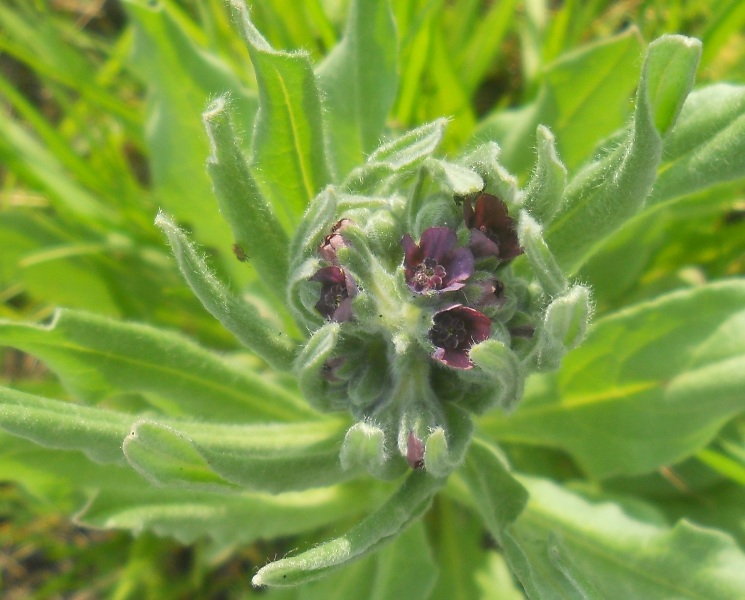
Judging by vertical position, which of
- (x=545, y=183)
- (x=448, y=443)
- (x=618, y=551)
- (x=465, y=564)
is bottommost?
(x=465, y=564)

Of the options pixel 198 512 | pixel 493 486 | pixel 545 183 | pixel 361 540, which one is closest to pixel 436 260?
pixel 545 183

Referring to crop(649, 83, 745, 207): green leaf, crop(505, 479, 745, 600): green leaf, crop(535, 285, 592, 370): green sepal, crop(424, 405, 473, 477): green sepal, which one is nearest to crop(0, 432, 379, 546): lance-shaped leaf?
crop(424, 405, 473, 477): green sepal

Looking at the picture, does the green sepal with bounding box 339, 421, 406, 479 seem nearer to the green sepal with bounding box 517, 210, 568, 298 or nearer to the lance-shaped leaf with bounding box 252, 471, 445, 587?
the lance-shaped leaf with bounding box 252, 471, 445, 587

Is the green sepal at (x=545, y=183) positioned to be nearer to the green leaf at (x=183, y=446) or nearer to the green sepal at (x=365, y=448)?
the green sepal at (x=365, y=448)

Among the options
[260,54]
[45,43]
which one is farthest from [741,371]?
[45,43]

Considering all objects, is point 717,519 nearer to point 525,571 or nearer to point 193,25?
point 525,571

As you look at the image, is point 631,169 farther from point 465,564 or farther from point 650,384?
point 465,564

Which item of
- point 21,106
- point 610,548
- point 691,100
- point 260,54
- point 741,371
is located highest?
point 260,54

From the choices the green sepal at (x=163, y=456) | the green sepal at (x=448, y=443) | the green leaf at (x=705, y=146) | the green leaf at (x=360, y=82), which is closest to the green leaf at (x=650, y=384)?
the green leaf at (x=705, y=146)
